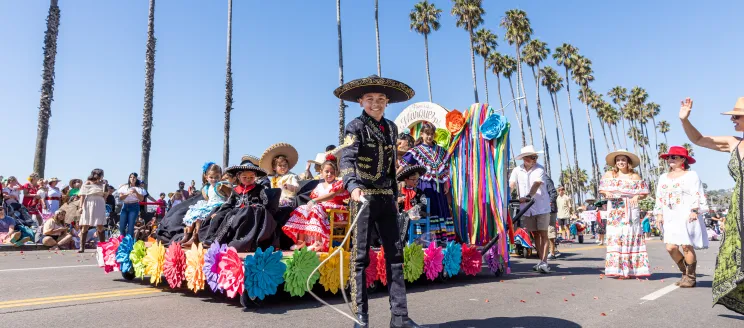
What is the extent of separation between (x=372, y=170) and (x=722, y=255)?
3056mm

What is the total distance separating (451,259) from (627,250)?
3113mm

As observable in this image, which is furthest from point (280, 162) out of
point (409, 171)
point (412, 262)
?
point (412, 262)

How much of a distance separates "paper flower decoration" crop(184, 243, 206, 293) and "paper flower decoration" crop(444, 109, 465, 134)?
4.33m

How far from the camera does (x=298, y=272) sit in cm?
530

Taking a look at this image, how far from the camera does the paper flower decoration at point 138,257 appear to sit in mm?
6469


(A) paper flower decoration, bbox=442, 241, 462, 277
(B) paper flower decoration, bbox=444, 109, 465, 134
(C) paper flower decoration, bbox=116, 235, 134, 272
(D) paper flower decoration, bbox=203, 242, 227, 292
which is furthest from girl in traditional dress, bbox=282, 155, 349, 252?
(B) paper flower decoration, bbox=444, 109, 465, 134

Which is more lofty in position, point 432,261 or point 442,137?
point 442,137

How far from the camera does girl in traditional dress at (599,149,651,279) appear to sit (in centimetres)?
810

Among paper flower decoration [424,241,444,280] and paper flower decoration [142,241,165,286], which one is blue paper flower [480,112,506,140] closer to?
paper flower decoration [424,241,444,280]

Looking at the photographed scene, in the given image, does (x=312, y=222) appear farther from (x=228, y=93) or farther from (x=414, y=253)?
(x=228, y=93)

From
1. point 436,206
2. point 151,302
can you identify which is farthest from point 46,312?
point 436,206

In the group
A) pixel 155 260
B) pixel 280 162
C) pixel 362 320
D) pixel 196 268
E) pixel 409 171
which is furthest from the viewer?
pixel 280 162

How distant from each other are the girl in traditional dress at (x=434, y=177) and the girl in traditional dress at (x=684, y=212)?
2883 mm

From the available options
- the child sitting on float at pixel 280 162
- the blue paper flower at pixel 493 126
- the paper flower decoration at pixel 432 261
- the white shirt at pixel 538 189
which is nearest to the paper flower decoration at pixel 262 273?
the paper flower decoration at pixel 432 261
